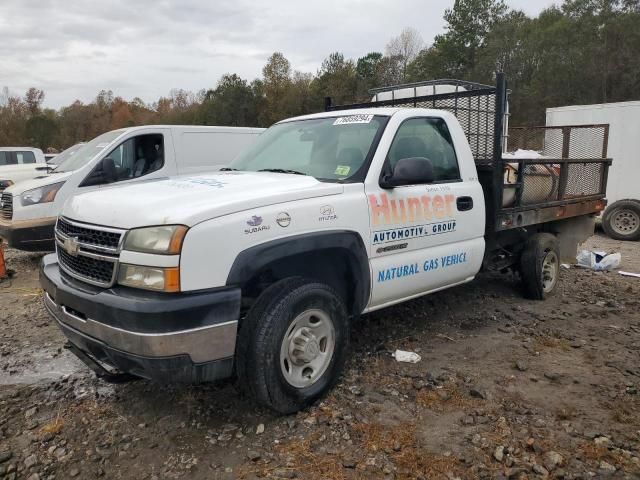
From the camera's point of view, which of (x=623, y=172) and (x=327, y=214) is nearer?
(x=327, y=214)

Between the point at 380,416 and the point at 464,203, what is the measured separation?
1.99 meters

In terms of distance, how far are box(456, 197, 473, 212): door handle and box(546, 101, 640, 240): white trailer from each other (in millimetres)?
7330

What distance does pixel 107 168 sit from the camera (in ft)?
23.3

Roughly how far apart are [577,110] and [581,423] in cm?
958

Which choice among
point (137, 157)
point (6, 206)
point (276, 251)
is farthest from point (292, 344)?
point (6, 206)

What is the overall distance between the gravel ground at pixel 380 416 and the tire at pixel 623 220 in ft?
19.9

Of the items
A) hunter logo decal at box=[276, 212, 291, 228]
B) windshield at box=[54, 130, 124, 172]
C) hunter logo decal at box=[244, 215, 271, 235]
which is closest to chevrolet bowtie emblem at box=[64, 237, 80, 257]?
hunter logo decal at box=[244, 215, 271, 235]

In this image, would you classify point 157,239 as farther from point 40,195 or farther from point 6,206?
point 6,206

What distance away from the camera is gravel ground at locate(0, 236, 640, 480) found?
8.86 ft

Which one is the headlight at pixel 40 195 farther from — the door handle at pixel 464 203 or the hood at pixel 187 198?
the door handle at pixel 464 203

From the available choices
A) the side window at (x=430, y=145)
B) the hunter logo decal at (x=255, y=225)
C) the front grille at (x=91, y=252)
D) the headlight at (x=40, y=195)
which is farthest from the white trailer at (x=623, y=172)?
the front grille at (x=91, y=252)

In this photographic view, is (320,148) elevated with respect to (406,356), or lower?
elevated

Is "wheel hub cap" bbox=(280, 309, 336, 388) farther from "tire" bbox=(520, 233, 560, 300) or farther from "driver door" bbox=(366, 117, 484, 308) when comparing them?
"tire" bbox=(520, 233, 560, 300)

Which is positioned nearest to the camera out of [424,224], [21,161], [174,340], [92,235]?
[174,340]
